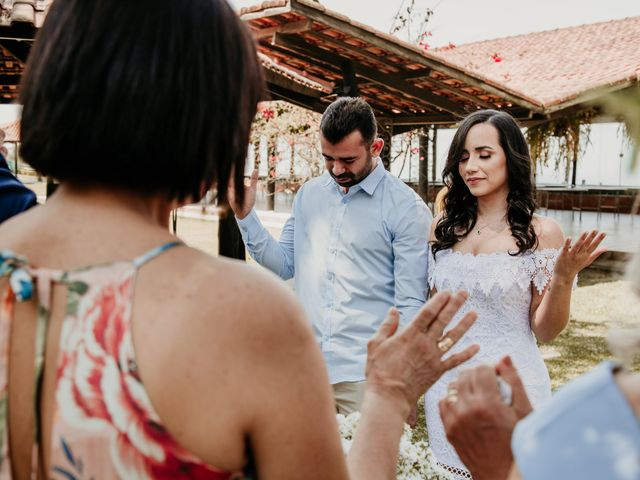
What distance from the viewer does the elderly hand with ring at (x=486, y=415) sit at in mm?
982

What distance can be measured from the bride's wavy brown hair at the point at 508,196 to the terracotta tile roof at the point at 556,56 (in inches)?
303

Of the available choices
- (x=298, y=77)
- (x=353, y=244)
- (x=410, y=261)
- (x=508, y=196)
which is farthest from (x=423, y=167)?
(x=508, y=196)

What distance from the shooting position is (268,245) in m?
3.54

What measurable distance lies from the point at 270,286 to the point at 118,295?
20cm

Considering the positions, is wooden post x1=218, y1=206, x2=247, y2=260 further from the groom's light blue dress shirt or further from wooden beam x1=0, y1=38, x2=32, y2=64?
the groom's light blue dress shirt

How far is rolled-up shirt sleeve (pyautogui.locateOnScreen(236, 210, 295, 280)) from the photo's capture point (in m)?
3.43

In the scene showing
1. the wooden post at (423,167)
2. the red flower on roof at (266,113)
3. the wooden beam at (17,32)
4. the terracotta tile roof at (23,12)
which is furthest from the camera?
the wooden post at (423,167)

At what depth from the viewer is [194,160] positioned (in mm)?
893

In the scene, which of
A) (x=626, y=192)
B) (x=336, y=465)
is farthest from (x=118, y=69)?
(x=626, y=192)

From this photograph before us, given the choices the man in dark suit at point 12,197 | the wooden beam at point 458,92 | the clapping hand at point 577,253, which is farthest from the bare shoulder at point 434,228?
the wooden beam at point 458,92

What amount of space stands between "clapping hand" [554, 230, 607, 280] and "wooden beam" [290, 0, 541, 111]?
12.1ft

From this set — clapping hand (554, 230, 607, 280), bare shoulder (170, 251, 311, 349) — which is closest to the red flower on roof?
clapping hand (554, 230, 607, 280)

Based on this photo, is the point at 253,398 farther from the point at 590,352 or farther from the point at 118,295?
the point at 590,352

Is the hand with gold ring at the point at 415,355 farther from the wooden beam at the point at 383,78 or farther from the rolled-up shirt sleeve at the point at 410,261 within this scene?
the wooden beam at the point at 383,78
